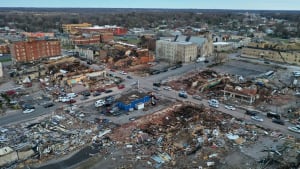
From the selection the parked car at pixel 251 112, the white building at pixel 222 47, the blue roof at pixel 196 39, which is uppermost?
the blue roof at pixel 196 39

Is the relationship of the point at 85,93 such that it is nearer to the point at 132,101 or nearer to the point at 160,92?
the point at 132,101

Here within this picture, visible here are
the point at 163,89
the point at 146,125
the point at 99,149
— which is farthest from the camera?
the point at 163,89

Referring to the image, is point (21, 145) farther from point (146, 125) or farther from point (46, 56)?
point (46, 56)

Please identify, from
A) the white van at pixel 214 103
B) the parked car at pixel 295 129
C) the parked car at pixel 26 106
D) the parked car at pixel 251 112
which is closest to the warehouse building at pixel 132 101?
the white van at pixel 214 103

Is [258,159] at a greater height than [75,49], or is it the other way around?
[75,49]

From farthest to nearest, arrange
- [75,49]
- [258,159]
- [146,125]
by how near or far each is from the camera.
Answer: [75,49] → [146,125] → [258,159]

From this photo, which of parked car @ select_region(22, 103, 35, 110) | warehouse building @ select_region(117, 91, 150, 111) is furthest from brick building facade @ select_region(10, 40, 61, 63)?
warehouse building @ select_region(117, 91, 150, 111)

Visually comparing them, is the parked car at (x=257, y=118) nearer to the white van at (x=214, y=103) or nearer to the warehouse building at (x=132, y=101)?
the white van at (x=214, y=103)

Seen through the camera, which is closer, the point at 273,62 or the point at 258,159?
the point at 258,159

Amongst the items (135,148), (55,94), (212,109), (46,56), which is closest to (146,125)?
(135,148)

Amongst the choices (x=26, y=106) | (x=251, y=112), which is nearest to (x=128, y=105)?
(x=26, y=106)
